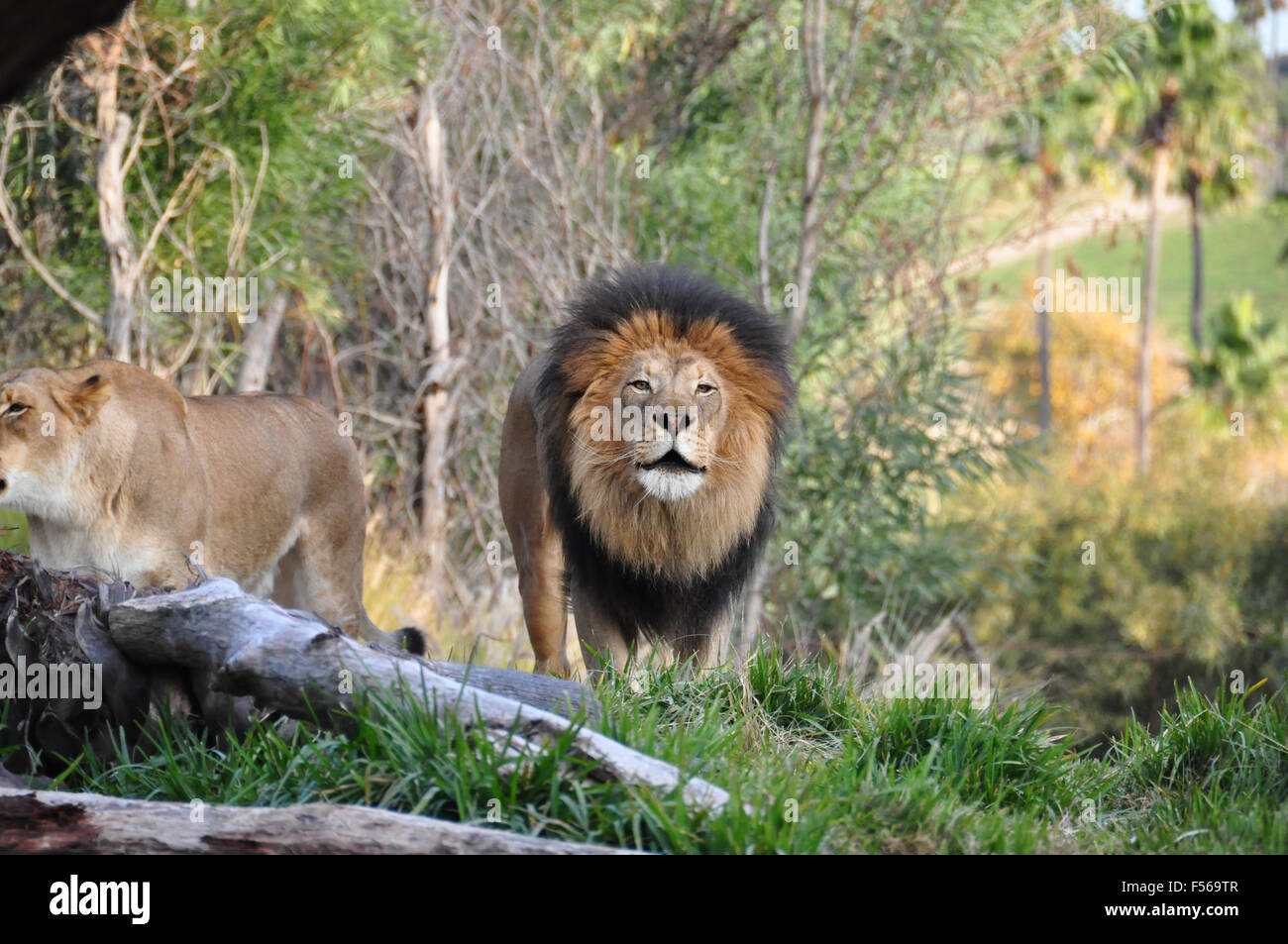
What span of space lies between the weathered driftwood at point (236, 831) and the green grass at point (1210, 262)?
6068 cm

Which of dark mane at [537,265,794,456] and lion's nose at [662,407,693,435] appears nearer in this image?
lion's nose at [662,407,693,435]

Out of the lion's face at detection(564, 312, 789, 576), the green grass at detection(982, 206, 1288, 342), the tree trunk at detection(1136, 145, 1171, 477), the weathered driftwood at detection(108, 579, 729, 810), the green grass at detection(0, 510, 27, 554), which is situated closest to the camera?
the weathered driftwood at detection(108, 579, 729, 810)

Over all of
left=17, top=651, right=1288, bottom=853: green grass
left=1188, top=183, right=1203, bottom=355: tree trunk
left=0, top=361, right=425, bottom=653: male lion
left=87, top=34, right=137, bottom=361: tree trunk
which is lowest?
left=17, top=651, right=1288, bottom=853: green grass

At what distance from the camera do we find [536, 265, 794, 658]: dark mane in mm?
5609

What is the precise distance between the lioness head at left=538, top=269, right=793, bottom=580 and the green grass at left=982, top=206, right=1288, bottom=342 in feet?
190

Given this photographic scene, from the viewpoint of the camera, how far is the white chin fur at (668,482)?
5227mm

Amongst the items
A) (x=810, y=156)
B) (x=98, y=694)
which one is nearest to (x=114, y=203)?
(x=98, y=694)

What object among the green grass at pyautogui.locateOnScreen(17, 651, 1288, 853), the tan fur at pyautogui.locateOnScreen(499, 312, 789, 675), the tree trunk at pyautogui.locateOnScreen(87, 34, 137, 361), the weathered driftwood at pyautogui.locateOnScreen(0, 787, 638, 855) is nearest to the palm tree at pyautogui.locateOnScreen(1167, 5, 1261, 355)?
the tree trunk at pyautogui.locateOnScreen(87, 34, 137, 361)

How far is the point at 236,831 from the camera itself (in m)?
3.28

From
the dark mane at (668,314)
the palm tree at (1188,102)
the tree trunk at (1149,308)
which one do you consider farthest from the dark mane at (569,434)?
the tree trunk at (1149,308)

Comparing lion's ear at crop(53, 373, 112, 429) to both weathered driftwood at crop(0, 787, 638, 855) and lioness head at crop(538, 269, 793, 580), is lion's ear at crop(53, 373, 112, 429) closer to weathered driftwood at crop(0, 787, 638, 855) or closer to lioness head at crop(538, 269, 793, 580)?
lioness head at crop(538, 269, 793, 580)

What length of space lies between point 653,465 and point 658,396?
27cm
